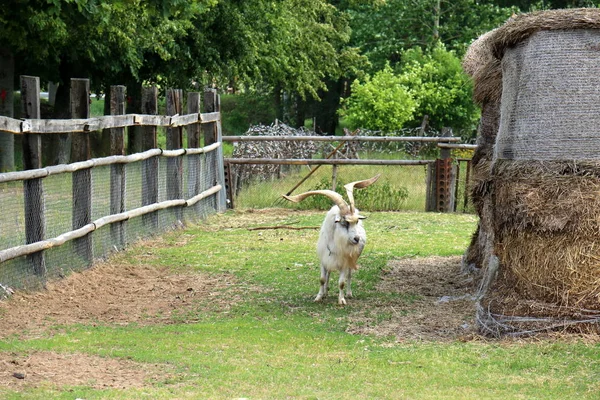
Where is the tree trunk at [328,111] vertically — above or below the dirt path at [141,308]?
above

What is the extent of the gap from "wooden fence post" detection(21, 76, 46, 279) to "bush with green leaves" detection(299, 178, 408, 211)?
10.4 m

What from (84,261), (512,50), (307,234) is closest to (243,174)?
(307,234)

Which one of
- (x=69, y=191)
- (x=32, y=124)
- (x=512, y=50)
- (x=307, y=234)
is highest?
(x=512, y=50)

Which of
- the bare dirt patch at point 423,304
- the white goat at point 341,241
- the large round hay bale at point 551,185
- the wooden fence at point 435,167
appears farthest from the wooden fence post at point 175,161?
the large round hay bale at point 551,185

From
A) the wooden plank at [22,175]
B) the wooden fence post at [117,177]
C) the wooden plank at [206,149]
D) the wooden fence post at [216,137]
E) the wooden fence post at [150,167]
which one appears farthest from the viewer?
the wooden fence post at [216,137]

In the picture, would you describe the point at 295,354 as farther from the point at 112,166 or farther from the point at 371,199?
the point at 371,199

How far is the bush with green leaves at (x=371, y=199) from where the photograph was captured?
69.3 ft

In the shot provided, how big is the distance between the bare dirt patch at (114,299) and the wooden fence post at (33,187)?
15.6 inches

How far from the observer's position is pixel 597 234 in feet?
29.5

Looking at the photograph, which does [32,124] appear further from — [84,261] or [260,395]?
[260,395]

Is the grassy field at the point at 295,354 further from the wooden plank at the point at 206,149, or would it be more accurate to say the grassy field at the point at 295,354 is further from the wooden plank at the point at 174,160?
the wooden plank at the point at 206,149

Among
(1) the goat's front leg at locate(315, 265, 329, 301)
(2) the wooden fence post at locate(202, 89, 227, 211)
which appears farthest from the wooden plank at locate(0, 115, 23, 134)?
(2) the wooden fence post at locate(202, 89, 227, 211)

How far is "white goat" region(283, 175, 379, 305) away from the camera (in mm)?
11031

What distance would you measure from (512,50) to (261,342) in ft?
13.0
